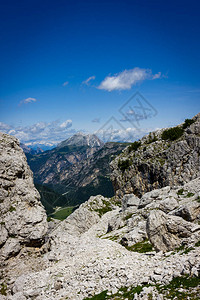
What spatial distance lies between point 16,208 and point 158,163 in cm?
4189

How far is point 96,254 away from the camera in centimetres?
2278

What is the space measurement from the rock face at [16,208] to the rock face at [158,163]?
36.3m

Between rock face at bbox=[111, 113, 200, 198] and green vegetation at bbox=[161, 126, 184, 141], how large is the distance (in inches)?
14.3

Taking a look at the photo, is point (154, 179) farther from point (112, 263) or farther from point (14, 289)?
point (14, 289)

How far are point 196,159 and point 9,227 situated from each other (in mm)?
48179

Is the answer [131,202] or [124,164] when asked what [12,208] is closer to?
[131,202]

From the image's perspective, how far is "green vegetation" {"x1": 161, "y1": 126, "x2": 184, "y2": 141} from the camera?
59438 mm

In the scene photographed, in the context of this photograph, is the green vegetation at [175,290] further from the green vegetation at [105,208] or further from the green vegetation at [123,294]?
the green vegetation at [105,208]

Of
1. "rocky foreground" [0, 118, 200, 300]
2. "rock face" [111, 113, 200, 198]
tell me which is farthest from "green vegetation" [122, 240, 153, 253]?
"rock face" [111, 113, 200, 198]

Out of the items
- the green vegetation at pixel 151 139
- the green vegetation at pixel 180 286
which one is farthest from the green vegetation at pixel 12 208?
the green vegetation at pixel 151 139

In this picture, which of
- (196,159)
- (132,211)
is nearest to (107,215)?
(132,211)

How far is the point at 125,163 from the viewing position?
68.0 m

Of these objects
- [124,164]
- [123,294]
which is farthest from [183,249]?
[124,164]

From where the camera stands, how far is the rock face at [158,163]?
52.5 metres
